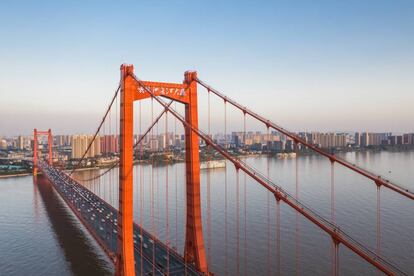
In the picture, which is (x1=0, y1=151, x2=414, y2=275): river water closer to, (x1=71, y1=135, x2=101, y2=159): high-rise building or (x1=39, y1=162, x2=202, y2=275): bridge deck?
(x1=39, y1=162, x2=202, y2=275): bridge deck

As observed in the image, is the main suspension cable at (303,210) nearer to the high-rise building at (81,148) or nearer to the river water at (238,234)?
the river water at (238,234)

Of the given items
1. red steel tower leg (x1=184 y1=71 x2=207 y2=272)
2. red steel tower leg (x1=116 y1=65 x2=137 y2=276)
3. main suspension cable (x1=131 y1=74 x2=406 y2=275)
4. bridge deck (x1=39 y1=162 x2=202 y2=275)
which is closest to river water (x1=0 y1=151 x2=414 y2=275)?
red steel tower leg (x1=184 y1=71 x2=207 y2=272)

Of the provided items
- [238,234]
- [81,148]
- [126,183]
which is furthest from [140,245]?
[81,148]

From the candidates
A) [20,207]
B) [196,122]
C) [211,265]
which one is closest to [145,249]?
[211,265]

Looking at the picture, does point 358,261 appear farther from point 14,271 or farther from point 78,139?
point 78,139

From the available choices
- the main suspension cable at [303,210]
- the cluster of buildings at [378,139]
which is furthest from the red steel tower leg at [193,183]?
the cluster of buildings at [378,139]

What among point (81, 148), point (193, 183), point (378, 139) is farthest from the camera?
point (378, 139)

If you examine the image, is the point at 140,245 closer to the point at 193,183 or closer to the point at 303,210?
the point at 193,183
